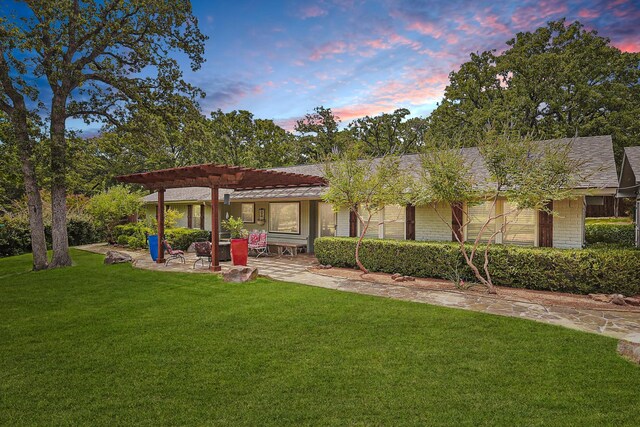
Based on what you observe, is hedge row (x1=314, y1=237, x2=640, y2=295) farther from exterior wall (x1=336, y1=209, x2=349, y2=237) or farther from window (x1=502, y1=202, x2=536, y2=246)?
exterior wall (x1=336, y1=209, x2=349, y2=237)

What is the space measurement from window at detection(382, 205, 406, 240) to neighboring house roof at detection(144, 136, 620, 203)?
1.50 metres

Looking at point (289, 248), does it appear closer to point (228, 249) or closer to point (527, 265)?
point (228, 249)

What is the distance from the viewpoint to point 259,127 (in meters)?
32.8

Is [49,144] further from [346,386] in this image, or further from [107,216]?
[346,386]

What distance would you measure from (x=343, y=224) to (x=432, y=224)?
3.30 metres

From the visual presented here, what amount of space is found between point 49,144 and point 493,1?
15.0 meters

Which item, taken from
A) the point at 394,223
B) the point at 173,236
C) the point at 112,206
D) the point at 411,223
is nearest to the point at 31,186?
the point at 173,236

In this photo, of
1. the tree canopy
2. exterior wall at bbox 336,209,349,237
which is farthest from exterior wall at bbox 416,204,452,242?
the tree canopy

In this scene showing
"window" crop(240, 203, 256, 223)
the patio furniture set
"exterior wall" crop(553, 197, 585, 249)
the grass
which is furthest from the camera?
"window" crop(240, 203, 256, 223)

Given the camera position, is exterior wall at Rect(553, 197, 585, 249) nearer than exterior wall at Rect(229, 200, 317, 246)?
Yes

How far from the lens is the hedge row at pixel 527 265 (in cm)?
736

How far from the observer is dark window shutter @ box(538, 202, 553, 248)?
9250mm

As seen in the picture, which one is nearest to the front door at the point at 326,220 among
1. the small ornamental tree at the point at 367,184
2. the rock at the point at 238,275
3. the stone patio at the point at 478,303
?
the stone patio at the point at 478,303

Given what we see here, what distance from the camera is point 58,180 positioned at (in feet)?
37.6
